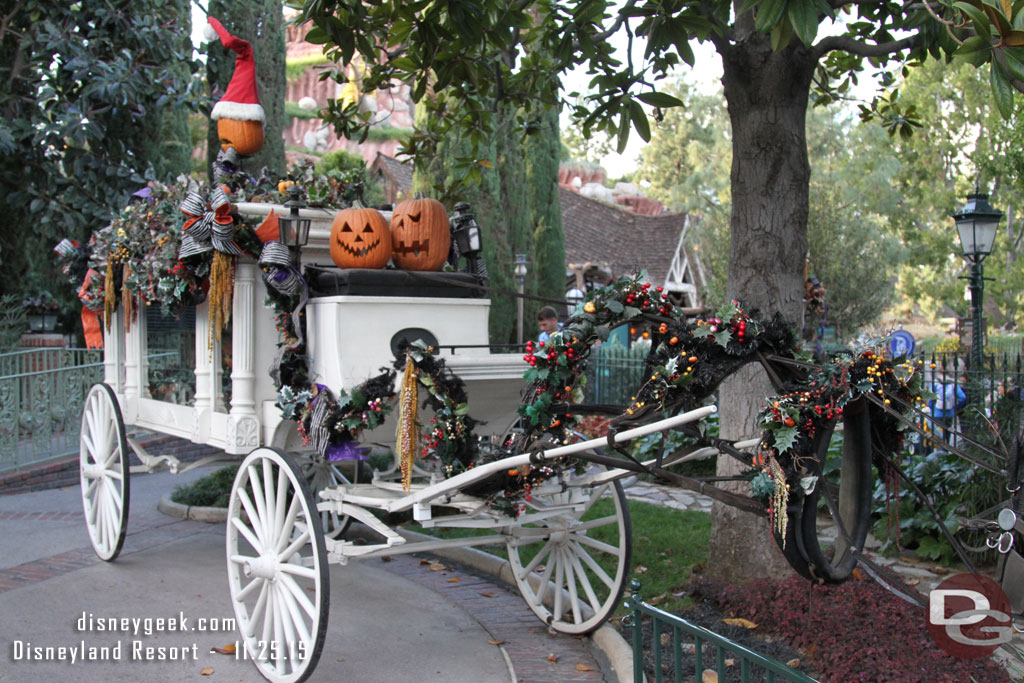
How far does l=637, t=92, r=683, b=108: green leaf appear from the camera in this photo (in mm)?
4398

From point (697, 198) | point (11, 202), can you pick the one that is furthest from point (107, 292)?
point (697, 198)

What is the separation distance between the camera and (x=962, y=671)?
3.69 m

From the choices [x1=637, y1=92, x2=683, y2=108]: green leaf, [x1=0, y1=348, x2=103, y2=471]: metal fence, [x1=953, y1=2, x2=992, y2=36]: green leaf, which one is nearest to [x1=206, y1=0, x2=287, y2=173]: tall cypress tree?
[x1=0, y1=348, x2=103, y2=471]: metal fence

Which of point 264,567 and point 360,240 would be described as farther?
point 360,240

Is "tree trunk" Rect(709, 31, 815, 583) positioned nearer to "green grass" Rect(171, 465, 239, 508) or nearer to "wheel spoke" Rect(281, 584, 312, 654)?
"wheel spoke" Rect(281, 584, 312, 654)

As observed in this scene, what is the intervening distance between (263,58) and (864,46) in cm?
1081

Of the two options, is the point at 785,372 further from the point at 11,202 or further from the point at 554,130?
the point at 554,130

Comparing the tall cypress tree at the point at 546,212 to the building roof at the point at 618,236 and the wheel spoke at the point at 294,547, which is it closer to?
the building roof at the point at 618,236

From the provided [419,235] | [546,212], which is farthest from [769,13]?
[546,212]

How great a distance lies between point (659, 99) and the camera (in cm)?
444

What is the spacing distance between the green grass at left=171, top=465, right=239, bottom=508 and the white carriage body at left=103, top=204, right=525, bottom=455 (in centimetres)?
213

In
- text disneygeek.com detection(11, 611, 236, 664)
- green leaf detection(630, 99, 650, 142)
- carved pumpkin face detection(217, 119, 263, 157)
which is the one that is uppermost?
carved pumpkin face detection(217, 119, 263, 157)

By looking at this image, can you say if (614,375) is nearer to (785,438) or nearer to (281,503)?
(281,503)

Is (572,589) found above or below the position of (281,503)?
below
